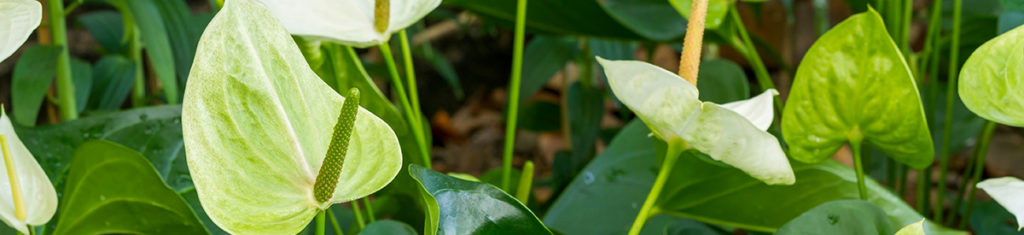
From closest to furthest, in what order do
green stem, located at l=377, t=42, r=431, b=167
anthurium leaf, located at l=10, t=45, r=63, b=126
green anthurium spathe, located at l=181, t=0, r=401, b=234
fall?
1. green anthurium spathe, located at l=181, t=0, r=401, b=234
2. green stem, located at l=377, t=42, r=431, b=167
3. anthurium leaf, located at l=10, t=45, r=63, b=126

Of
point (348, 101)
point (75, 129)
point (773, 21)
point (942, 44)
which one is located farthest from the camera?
point (773, 21)

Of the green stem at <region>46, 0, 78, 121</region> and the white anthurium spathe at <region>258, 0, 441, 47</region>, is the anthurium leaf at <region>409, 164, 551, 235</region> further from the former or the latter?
the green stem at <region>46, 0, 78, 121</region>

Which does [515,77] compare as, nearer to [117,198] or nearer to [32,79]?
[117,198]

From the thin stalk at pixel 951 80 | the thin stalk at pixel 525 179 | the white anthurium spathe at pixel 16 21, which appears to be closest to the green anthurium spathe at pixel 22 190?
the white anthurium spathe at pixel 16 21

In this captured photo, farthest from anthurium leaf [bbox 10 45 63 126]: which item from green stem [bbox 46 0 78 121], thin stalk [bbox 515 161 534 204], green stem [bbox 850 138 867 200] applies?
green stem [bbox 850 138 867 200]

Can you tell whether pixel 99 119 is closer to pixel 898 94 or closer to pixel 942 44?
pixel 898 94

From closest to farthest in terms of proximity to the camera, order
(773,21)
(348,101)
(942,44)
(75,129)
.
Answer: (348,101) → (75,129) → (942,44) → (773,21)

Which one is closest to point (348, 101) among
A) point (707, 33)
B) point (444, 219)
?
point (444, 219)
